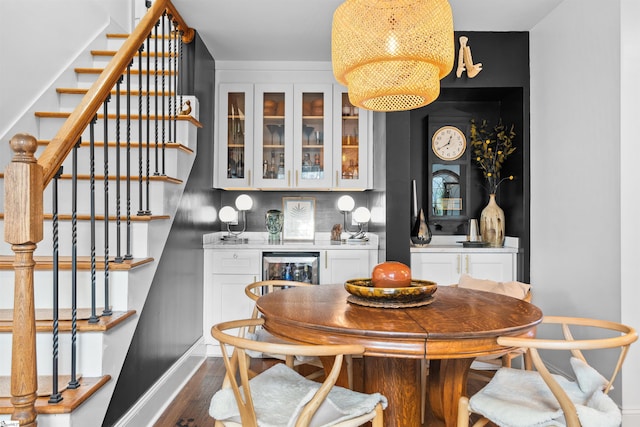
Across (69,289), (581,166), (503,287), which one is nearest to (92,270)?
(69,289)

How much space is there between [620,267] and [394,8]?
194 centimetres

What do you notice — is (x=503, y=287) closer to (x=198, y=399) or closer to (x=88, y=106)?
(x=198, y=399)

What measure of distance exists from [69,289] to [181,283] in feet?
3.78

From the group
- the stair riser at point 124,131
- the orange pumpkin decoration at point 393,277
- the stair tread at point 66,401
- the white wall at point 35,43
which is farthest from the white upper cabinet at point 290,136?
the stair tread at point 66,401

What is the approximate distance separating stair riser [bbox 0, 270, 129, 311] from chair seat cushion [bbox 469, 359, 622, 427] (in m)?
1.59

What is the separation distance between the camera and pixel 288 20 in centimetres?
337

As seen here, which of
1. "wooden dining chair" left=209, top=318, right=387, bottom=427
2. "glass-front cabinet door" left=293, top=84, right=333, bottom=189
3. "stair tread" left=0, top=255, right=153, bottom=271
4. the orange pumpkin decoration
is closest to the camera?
"wooden dining chair" left=209, top=318, right=387, bottom=427

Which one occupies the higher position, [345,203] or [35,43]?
[35,43]

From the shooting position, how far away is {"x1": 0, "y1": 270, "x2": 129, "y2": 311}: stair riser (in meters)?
2.04

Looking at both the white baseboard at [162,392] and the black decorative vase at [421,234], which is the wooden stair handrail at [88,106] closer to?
the white baseboard at [162,392]

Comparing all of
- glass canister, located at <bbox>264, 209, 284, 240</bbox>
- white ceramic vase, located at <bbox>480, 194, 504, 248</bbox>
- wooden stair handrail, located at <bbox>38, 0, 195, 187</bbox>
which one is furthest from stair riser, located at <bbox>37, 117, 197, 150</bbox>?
white ceramic vase, located at <bbox>480, 194, 504, 248</bbox>

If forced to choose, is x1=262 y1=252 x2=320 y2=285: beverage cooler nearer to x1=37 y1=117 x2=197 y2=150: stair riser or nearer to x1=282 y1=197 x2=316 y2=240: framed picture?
x1=282 y1=197 x2=316 y2=240: framed picture

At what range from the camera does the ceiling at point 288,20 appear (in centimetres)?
312

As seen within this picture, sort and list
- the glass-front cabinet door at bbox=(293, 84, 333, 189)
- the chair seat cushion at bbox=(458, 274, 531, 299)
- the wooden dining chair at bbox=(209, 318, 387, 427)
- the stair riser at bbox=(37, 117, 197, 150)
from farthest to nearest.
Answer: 1. the glass-front cabinet door at bbox=(293, 84, 333, 189)
2. the stair riser at bbox=(37, 117, 197, 150)
3. the chair seat cushion at bbox=(458, 274, 531, 299)
4. the wooden dining chair at bbox=(209, 318, 387, 427)
